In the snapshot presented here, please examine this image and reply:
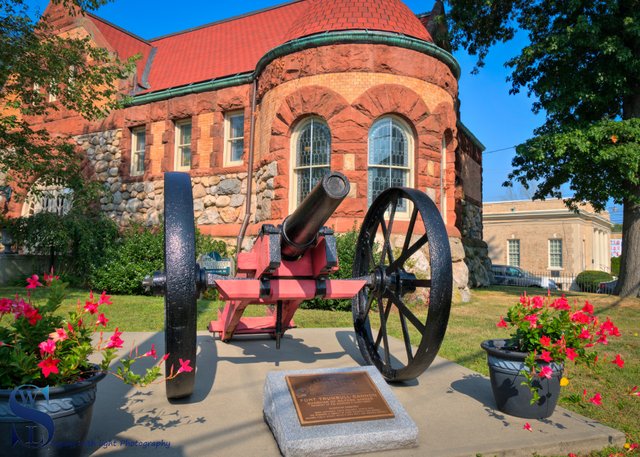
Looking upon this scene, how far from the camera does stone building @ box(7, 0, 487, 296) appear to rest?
35.0 feet

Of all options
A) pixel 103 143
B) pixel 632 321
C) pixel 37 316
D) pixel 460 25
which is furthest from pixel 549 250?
pixel 37 316

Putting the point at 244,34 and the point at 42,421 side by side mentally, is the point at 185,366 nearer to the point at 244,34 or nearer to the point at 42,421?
the point at 42,421

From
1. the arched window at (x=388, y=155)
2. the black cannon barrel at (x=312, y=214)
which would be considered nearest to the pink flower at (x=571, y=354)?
the black cannon barrel at (x=312, y=214)

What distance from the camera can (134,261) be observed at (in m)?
12.1

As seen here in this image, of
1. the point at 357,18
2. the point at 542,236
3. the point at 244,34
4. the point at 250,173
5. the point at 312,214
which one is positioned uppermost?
the point at 244,34

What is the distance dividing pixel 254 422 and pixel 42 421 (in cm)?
136

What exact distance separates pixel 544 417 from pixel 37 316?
341cm

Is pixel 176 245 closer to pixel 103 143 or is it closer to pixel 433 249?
pixel 433 249

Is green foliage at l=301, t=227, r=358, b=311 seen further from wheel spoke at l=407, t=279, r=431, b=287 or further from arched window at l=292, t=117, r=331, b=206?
wheel spoke at l=407, t=279, r=431, b=287

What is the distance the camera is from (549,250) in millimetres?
39125

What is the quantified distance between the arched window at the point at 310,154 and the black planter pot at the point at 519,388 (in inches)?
305

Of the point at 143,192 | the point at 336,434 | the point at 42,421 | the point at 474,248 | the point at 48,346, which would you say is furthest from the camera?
the point at 474,248

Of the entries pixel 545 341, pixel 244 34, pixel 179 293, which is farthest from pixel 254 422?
pixel 244 34

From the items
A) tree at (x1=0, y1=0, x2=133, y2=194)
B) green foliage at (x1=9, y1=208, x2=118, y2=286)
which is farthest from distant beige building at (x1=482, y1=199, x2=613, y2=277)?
tree at (x1=0, y1=0, x2=133, y2=194)
